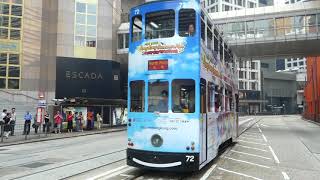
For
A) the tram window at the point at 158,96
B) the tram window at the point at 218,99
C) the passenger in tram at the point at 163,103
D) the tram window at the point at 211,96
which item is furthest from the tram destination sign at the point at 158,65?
the tram window at the point at 218,99

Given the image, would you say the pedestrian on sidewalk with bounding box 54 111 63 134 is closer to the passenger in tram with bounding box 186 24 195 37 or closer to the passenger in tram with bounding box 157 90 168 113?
the passenger in tram with bounding box 157 90 168 113

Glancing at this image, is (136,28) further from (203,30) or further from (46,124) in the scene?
(46,124)

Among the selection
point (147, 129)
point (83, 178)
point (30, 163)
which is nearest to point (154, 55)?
point (147, 129)

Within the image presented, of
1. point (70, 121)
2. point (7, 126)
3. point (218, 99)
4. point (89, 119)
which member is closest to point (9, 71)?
point (89, 119)

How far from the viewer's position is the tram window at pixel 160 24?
37.0ft

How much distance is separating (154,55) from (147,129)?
6.21 feet

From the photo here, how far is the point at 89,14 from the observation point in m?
45.6

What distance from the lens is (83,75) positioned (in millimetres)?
44094

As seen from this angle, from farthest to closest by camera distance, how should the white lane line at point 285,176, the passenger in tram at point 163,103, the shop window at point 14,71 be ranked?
the shop window at point 14,71 → the white lane line at point 285,176 → the passenger in tram at point 163,103

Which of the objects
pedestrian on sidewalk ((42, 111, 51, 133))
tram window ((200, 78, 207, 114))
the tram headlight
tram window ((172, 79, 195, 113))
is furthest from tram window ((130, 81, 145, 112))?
pedestrian on sidewalk ((42, 111, 51, 133))

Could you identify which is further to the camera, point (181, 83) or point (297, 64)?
point (297, 64)

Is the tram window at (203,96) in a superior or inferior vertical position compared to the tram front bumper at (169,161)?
superior

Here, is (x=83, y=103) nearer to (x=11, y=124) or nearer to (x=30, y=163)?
(x=11, y=124)

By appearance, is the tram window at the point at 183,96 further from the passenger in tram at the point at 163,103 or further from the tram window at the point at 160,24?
the tram window at the point at 160,24
